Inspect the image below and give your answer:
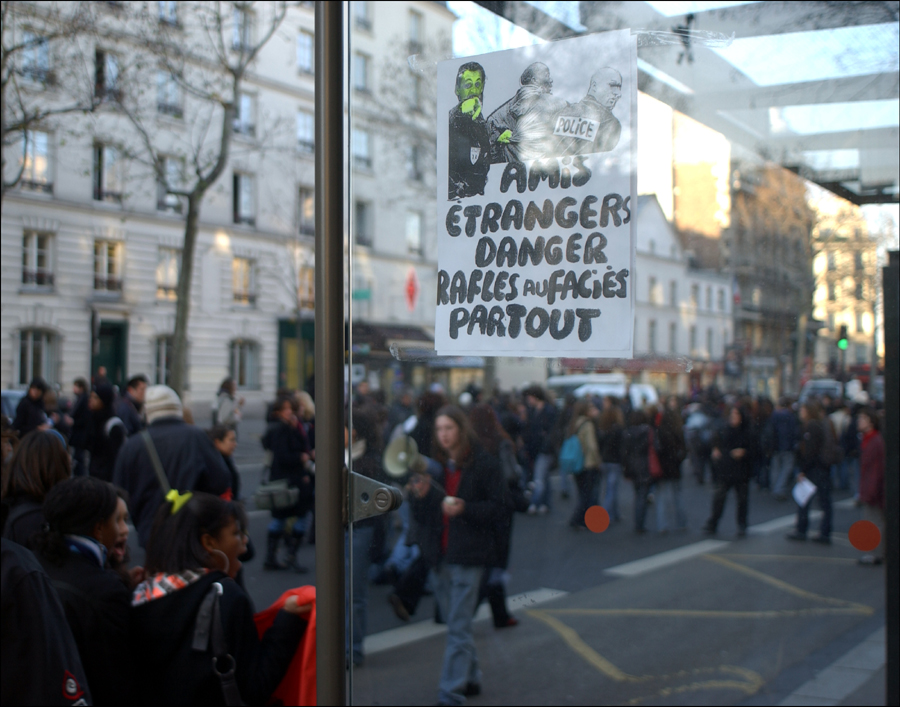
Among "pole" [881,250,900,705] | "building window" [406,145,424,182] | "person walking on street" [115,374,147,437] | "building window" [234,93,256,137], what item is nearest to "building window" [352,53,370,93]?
"building window" [406,145,424,182]

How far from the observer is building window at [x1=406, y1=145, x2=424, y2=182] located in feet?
11.0

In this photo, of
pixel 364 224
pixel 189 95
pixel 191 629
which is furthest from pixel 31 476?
pixel 189 95

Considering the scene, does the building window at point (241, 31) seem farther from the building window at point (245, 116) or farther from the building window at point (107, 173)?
the building window at point (107, 173)

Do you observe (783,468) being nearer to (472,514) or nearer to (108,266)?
(472,514)

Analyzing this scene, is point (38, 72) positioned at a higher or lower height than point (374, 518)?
higher

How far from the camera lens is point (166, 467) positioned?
13.9 feet

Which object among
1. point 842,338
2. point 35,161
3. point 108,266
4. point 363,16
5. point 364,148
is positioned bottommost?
point 842,338

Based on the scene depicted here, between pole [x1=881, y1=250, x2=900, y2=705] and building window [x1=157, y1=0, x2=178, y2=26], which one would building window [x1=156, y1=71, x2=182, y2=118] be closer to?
building window [x1=157, y1=0, x2=178, y2=26]

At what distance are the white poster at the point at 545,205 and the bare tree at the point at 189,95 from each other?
3.98 metres

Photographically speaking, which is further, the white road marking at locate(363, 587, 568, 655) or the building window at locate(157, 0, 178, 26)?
the building window at locate(157, 0, 178, 26)

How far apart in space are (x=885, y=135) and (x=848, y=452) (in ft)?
5.41

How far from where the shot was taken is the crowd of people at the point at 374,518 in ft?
6.26

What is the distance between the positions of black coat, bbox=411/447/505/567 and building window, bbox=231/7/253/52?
4.84 meters

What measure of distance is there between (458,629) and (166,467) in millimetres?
1813
